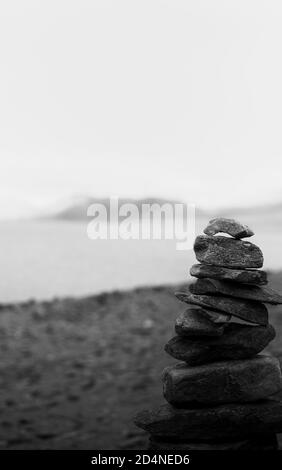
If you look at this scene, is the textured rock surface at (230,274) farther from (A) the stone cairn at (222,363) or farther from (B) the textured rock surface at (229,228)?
(B) the textured rock surface at (229,228)

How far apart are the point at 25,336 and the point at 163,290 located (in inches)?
296

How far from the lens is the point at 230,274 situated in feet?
28.8

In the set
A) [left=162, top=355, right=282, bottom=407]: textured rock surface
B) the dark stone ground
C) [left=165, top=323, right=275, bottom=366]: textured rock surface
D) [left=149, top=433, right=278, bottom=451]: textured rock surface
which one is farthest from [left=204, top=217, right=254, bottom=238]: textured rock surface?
the dark stone ground

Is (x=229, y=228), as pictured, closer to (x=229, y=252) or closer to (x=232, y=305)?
(x=229, y=252)

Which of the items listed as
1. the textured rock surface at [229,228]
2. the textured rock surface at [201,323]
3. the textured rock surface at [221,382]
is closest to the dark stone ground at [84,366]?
the textured rock surface at [221,382]

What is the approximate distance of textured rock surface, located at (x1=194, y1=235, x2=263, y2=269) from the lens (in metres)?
8.77

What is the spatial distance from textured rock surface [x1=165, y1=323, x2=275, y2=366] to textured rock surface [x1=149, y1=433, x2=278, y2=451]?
1.20 m

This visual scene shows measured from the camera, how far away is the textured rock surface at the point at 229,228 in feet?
28.5

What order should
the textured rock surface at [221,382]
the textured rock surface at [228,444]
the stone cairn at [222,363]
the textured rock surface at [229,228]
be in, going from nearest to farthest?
the textured rock surface at [229,228], the stone cairn at [222,363], the textured rock surface at [221,382], the textured rock surface at [228,444]

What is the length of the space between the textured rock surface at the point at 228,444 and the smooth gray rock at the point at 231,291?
2.14 metres
